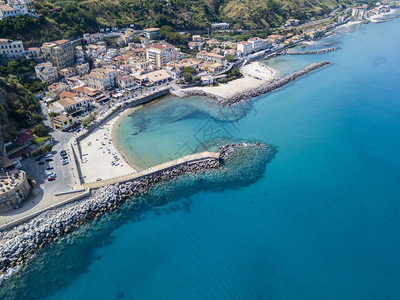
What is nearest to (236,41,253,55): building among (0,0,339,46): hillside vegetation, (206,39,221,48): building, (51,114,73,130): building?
(206,39,221,48): building

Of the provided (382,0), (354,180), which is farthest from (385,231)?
(382,0)

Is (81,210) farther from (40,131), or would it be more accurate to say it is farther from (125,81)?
(125,81)

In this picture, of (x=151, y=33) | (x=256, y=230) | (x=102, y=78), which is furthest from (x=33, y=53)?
(x=256, y=230)

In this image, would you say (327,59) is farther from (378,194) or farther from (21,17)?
(21,17)

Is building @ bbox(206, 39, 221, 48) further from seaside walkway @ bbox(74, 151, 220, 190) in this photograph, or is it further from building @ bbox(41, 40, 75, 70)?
seaside walkway @ bbox(74, 151, 220, 190)

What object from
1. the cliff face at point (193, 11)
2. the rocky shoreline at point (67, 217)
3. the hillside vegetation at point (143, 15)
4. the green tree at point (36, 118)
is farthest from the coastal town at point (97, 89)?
the cliff face at point (193, 11)
